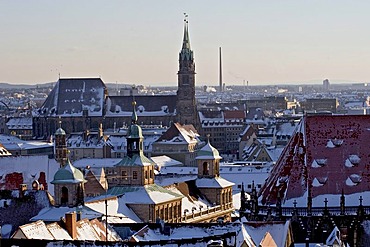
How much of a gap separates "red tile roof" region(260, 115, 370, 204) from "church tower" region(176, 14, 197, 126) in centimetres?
12595

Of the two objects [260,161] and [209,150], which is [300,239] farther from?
[260,161]

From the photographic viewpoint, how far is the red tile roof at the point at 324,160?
63031 mm

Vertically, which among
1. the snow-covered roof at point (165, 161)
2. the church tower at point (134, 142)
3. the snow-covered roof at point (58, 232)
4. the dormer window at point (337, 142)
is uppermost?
the dormer window at point (337, 142)

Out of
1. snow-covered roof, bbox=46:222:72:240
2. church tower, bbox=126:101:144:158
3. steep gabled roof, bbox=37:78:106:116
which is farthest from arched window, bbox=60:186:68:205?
steep gabled roof, bbox=37:78:106:116

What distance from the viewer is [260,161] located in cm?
14862

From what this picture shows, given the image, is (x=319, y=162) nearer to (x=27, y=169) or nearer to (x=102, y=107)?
(x=27, y=169)

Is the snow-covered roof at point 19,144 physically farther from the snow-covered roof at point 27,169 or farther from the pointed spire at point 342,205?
the pointed spire at point 342,205

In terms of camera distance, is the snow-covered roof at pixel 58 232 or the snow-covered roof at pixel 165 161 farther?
the snow-covered roof at pixel 165 161

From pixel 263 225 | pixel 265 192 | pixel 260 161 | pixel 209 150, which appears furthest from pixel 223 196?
pixel 260 161

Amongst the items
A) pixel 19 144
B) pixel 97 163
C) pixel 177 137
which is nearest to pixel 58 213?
pixel 97 163

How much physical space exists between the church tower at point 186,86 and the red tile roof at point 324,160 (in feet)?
413

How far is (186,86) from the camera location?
191375mm

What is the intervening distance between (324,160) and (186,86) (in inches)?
5049

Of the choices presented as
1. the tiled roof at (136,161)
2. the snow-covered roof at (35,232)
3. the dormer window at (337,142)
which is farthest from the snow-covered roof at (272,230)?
the tiled roof at (136,161)
